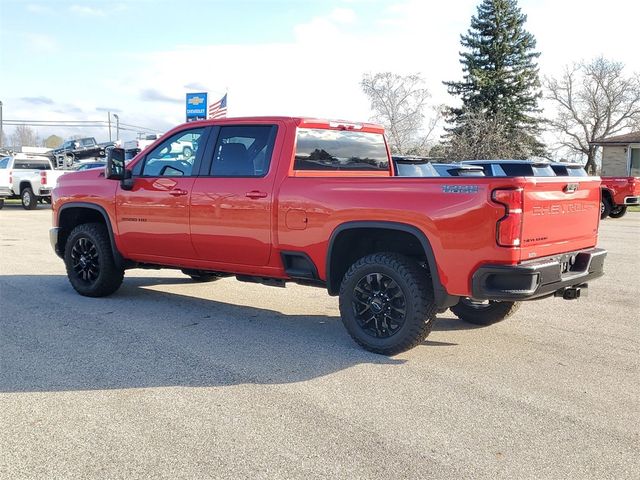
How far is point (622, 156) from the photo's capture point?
40406mm

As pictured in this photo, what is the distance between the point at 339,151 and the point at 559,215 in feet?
7.32

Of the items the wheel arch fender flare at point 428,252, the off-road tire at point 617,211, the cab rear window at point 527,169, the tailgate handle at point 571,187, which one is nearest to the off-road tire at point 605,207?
the off-road tire at point 617,211

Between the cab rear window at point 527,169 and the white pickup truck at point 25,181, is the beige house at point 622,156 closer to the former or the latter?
the cab rear window at point 527,169

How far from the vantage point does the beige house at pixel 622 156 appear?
39.4 meters

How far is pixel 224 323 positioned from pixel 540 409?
321 centimetres

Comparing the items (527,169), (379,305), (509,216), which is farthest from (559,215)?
(527,169)

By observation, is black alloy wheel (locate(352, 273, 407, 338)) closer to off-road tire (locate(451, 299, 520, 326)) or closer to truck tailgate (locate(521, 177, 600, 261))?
truck tailgate (locate(521, 177, 600, 261))

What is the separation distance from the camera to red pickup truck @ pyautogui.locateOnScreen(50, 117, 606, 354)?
4.56 meters

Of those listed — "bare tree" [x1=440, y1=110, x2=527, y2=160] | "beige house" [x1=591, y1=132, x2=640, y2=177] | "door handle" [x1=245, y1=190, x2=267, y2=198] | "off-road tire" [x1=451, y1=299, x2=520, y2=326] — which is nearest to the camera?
"door handle" [x1=245, y1=190, x2=267, y2=198]

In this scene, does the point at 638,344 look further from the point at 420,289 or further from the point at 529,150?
the point at 529,150

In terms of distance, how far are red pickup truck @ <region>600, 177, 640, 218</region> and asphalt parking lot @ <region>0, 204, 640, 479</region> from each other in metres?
12.9

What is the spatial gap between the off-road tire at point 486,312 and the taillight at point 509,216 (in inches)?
71.4

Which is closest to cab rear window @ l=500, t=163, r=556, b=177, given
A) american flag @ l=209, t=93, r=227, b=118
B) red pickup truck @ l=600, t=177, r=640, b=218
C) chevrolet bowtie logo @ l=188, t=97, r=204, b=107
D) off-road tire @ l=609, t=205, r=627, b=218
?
red pickup truck @ l=600, t=177, r=640, b=218

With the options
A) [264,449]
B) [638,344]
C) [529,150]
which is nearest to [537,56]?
[529,150]
